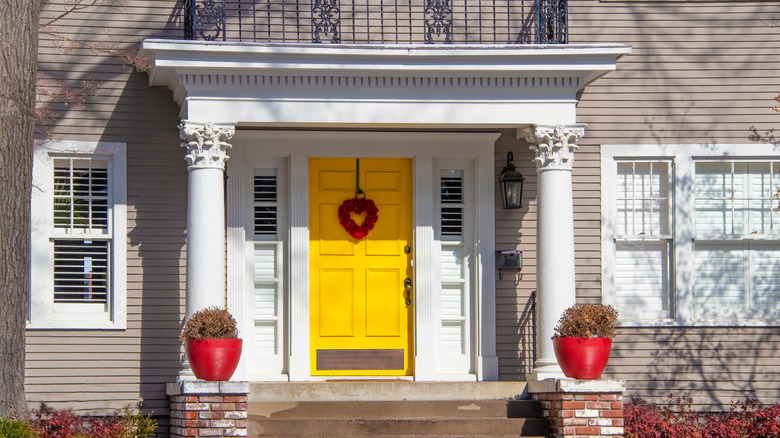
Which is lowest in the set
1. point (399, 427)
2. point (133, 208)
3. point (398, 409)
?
point (399, 427)

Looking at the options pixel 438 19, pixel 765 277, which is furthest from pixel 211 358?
pixel 765 277

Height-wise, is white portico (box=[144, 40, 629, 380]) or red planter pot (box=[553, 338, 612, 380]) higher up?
white portico (box=[144, 40, 629, 380])

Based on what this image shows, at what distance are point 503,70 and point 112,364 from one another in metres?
4.88

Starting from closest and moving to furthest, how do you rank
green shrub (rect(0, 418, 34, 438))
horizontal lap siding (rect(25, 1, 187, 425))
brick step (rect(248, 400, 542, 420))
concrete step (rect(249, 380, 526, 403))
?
green shrub (rect(0, 418, 34, 438))
brick step (rect(248, 400, 542, 420))
concrete step (rect(249, 380, 526, 403))
horizontal lap siding (rect(25, 1, 187, 425))

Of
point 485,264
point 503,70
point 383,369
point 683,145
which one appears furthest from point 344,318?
point 683,145

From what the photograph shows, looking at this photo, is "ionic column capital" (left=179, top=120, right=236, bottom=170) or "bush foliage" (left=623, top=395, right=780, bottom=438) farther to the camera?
"bush foliage" (left=623, top=395, right=780, bottom=438)

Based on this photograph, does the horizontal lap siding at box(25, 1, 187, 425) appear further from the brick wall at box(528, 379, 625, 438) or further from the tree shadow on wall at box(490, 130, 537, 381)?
the brick wall at box(528, 379, 625, 438)

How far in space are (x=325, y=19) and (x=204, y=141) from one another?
177 cm

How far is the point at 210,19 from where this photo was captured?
436 inches

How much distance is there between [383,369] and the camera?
37.3ft

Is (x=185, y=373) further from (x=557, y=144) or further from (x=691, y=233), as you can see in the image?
(x=691, y=233)

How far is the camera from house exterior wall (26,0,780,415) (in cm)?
1095

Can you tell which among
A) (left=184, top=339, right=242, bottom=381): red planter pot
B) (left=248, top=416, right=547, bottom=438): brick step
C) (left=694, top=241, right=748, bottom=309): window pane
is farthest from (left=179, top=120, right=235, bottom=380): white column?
(left=694, top=241, right=748, bottom=309): window pane

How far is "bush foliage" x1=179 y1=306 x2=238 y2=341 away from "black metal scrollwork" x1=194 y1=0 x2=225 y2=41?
269 cm
